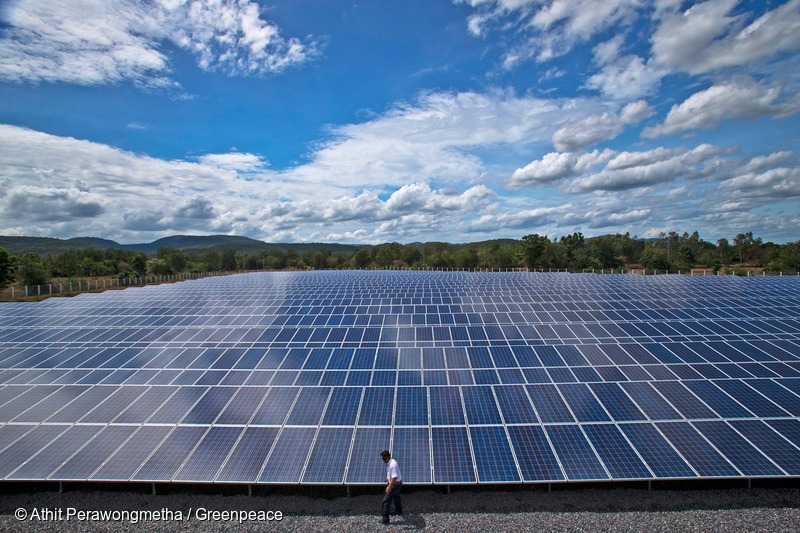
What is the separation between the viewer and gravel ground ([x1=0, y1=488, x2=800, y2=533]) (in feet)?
37.7

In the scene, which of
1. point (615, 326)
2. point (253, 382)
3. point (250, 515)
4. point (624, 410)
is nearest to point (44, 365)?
point (253, 382)

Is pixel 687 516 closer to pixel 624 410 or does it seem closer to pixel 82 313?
pixel 624 410

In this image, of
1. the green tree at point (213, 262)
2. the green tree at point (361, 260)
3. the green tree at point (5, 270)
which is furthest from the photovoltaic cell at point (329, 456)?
the green tree at point (213, 262)

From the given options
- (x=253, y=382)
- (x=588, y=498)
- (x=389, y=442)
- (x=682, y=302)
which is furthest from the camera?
(x=682, y=302)

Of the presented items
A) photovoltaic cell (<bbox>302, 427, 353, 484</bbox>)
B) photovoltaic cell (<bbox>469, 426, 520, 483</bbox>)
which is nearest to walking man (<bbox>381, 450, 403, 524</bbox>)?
photovoltaic cell (<bbox>302, 427, 353, 484</bbox>)

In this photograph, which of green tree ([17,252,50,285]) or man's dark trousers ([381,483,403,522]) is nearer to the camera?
man's dark trousers ([381,483,403,522])

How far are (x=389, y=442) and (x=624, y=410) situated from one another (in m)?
9.12

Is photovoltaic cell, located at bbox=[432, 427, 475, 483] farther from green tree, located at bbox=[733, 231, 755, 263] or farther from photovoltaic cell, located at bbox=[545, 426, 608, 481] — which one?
green tree, located at bbox=[733, 231, 755, 263]

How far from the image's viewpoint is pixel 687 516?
1176 centimetres

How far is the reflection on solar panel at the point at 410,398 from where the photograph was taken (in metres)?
12.8

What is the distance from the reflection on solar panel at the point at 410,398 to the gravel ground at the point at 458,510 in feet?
3.03

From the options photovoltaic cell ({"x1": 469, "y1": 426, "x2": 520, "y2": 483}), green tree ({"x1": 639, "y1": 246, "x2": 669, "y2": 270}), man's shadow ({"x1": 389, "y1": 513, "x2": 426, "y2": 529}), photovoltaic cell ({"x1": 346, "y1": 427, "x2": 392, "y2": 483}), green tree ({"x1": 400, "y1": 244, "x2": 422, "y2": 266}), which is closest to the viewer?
man's shadow ({"x1": 389, "y1": 513, "x2": 426, "y2": 529})

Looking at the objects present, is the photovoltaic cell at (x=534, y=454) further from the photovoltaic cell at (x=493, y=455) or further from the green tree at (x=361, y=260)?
the green tree at (x=361, y=260)

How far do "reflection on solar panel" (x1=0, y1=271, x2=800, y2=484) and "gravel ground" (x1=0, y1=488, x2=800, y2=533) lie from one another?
0.92 meters
